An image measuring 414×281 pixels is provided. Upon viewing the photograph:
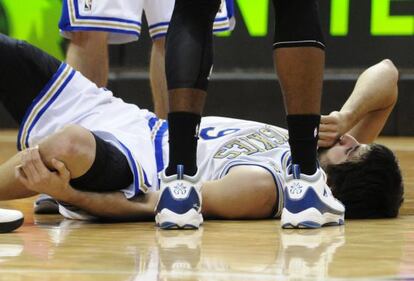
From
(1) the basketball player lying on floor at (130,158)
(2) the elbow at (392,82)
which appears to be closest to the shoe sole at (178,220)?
(1) the basketball player lying on floor at (130,158)

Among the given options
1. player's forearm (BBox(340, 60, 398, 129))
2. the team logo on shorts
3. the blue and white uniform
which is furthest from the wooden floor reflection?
the team logo on shorts

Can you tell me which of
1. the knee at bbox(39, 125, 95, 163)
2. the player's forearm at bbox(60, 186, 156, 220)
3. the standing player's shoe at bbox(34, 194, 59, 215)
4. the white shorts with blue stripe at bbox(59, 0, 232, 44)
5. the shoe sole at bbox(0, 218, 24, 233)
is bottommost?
the standing player's shoe at bbox(34, 194, 59, 215)

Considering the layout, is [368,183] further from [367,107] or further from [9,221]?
[9,221]

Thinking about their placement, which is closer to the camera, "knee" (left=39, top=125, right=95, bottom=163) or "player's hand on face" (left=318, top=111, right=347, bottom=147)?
"knee" (left=39, top=125, right=95, bottom=163)

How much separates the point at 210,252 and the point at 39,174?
594 mm

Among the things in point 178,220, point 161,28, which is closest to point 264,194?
point 178,220

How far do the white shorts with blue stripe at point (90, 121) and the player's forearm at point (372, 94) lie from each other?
1.94 feet

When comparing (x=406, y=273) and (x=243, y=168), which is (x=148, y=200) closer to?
(x=243, y=168)

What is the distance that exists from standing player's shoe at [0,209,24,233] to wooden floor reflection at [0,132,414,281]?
0.8 inches

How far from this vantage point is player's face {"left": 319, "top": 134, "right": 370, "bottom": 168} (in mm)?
2592

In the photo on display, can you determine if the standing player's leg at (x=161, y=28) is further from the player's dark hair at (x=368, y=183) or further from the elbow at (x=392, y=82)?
the player's dark hair at (x=368, y=183)

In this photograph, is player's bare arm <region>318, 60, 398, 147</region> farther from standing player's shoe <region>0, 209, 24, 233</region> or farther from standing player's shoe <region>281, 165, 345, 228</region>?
standing player's shoe <region>0, 209, 24, 233</region>

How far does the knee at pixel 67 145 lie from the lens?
7.52 ft

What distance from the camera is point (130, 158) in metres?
2.45
